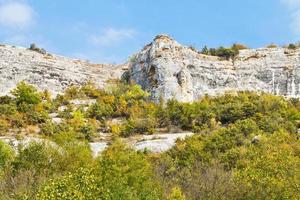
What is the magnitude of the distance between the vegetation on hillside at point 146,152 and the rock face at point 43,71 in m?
2.18

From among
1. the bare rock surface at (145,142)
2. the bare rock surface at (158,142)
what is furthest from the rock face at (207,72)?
the bare rock surface at (145,142)

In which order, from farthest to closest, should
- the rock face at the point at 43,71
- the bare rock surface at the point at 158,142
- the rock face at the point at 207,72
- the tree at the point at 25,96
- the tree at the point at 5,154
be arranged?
the rock face at the point at 43,71 → the rock face at the point at 207,72 → the tree at the point at 25,96 → the bare rock surface at the point at 158,142 → the tree at the point at 5,154

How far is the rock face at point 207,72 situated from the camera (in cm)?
6900

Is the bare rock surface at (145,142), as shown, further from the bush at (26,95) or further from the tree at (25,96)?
the bush at (26,95)

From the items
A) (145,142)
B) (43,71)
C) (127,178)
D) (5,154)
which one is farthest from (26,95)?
(127,178)

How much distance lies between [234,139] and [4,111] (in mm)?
23094

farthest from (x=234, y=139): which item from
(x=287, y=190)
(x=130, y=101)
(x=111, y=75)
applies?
(x=111, y=75)

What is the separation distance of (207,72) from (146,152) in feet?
76.0

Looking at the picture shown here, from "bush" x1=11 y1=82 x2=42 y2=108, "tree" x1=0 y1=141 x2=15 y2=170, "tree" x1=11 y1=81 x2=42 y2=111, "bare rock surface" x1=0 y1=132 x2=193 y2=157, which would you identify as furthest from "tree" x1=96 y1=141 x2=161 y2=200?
"bush" x1=11 y1=82 x2=42 y2=108

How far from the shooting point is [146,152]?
51188 mm

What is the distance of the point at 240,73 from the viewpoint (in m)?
72.2

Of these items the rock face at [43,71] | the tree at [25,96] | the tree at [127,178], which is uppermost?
the rock face at [43,71]

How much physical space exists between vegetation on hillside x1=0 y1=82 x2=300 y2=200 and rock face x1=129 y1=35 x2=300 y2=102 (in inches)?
84.9

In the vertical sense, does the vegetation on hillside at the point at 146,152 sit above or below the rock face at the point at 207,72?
below
